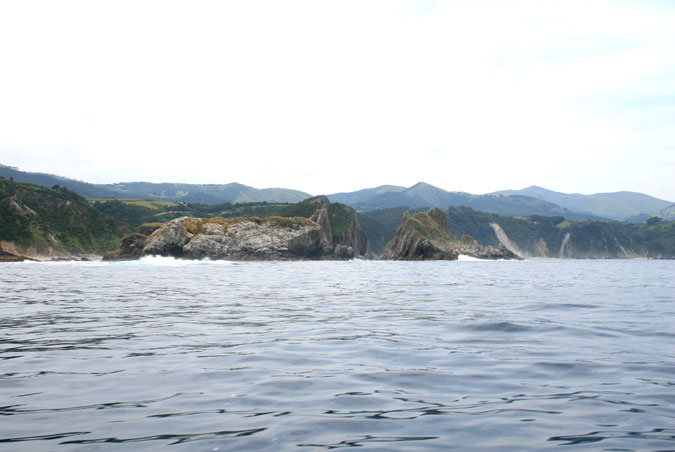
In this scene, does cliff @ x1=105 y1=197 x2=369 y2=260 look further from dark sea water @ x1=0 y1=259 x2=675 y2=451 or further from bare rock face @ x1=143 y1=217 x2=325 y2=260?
dark sea water @ x1=0 y1=259 x2=675 y2=451

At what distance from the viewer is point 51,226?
168 m

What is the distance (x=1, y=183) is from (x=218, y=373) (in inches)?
7759

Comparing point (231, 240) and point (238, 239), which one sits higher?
point (238, 239)

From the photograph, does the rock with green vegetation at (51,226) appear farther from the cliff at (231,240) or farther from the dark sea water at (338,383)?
the dark sea water at (338,383)

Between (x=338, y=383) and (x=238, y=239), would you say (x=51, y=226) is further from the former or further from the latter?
(x=338, y=383)

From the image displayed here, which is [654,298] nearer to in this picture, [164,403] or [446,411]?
[446,411]

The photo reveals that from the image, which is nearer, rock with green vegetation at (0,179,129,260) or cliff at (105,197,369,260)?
rock with green vegetation at (0,179,129,260)

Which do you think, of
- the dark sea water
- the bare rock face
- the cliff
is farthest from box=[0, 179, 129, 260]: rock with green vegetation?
the dark sea water

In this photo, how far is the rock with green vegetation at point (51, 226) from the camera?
148250mm

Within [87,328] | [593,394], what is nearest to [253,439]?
[593,394]

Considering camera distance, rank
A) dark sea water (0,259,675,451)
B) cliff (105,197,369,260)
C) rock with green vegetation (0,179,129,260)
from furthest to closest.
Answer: cliff (105,197,369,260)
rock with green vegetation (0,179,129,260)
dark sea water (0,259,675,451)

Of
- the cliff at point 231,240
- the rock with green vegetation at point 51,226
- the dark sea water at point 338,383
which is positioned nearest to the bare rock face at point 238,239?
the cliff at point 231,240

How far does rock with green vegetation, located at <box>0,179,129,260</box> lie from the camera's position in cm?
14825

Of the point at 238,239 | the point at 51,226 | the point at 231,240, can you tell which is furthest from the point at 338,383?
the point at 51,226
